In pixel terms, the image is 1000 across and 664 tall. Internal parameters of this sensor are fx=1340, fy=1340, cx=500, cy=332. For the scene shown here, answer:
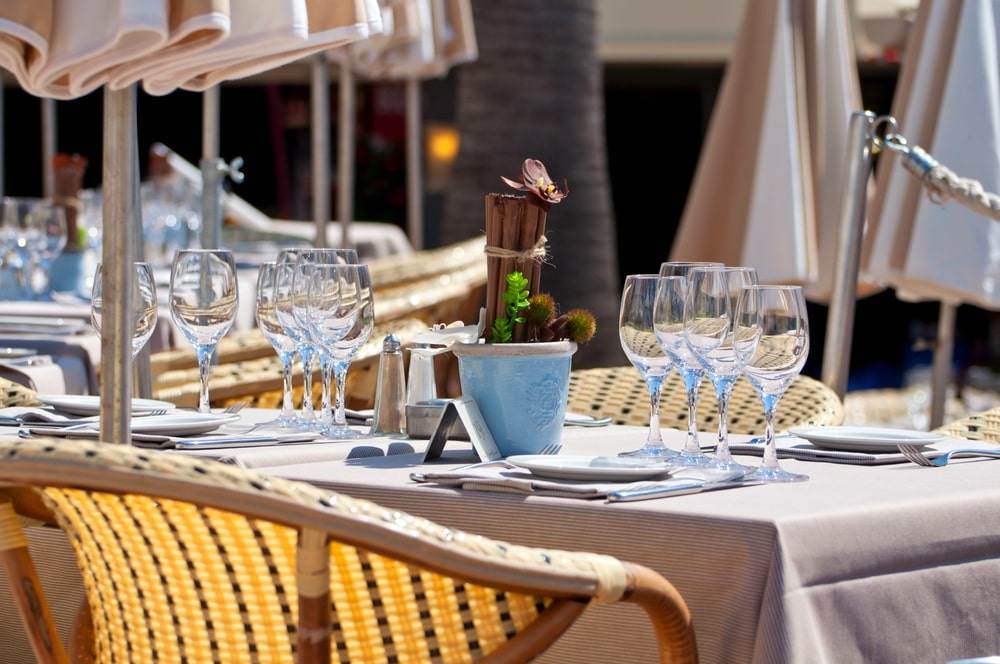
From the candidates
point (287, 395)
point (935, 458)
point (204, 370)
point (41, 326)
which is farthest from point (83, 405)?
point (935, 458)

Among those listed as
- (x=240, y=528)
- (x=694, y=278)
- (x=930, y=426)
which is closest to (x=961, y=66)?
(x=930, y=426)

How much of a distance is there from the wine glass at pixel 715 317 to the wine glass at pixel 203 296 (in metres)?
0.93

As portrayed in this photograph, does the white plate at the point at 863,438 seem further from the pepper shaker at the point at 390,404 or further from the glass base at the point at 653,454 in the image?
the pepper shaker at the point at 390,404

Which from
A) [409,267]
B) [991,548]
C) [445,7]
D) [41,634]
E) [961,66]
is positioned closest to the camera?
[41,634]

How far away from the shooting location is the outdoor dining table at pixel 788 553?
64.4 inches

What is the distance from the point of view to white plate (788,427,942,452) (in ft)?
7.39

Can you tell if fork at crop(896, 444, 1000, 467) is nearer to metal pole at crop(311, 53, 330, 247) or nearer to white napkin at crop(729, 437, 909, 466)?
white napkin at crop(729, 437, 909, 466)

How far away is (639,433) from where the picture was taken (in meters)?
2.55

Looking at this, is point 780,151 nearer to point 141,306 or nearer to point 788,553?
point 141,306

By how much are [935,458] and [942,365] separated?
9.58 feet

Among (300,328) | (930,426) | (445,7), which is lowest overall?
(930,426)

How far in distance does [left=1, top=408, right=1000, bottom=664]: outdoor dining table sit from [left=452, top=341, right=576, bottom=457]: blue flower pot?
20cm

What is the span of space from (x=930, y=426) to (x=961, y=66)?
49.8 inches

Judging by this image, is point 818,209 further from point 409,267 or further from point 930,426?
point 409,267
